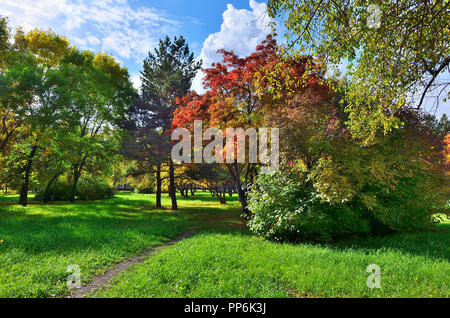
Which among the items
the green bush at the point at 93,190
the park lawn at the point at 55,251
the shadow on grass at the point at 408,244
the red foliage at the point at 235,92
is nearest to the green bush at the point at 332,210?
the shadow on grass at the point at 408,244

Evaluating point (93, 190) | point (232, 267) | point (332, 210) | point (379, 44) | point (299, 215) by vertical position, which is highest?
point (379, 44)

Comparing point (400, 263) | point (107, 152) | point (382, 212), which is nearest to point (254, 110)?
point (382, 212)

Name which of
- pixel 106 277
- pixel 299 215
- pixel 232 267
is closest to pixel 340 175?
pixel 299 215

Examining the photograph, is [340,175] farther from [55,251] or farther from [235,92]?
[55,251]

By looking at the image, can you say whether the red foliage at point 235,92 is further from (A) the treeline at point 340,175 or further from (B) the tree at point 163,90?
(B) the tree at point 163,90

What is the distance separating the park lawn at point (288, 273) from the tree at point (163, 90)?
1349 centimetres

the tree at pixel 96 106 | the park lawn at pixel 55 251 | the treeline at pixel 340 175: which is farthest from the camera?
the tree at pixel 96 106

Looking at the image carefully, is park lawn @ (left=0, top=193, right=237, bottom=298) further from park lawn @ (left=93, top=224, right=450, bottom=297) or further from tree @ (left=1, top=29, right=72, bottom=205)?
tree @ (left=1, top=29, right=72, bottom=205)

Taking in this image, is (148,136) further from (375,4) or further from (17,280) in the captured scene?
(375,4)

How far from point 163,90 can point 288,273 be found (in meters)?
18.3

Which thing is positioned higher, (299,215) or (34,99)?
(34,99)

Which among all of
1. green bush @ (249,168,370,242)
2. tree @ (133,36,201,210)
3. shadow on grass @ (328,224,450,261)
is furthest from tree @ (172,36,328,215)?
tree @ (133,36,201,210)

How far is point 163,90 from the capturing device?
1911 cm

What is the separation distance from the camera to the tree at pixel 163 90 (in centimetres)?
1841
